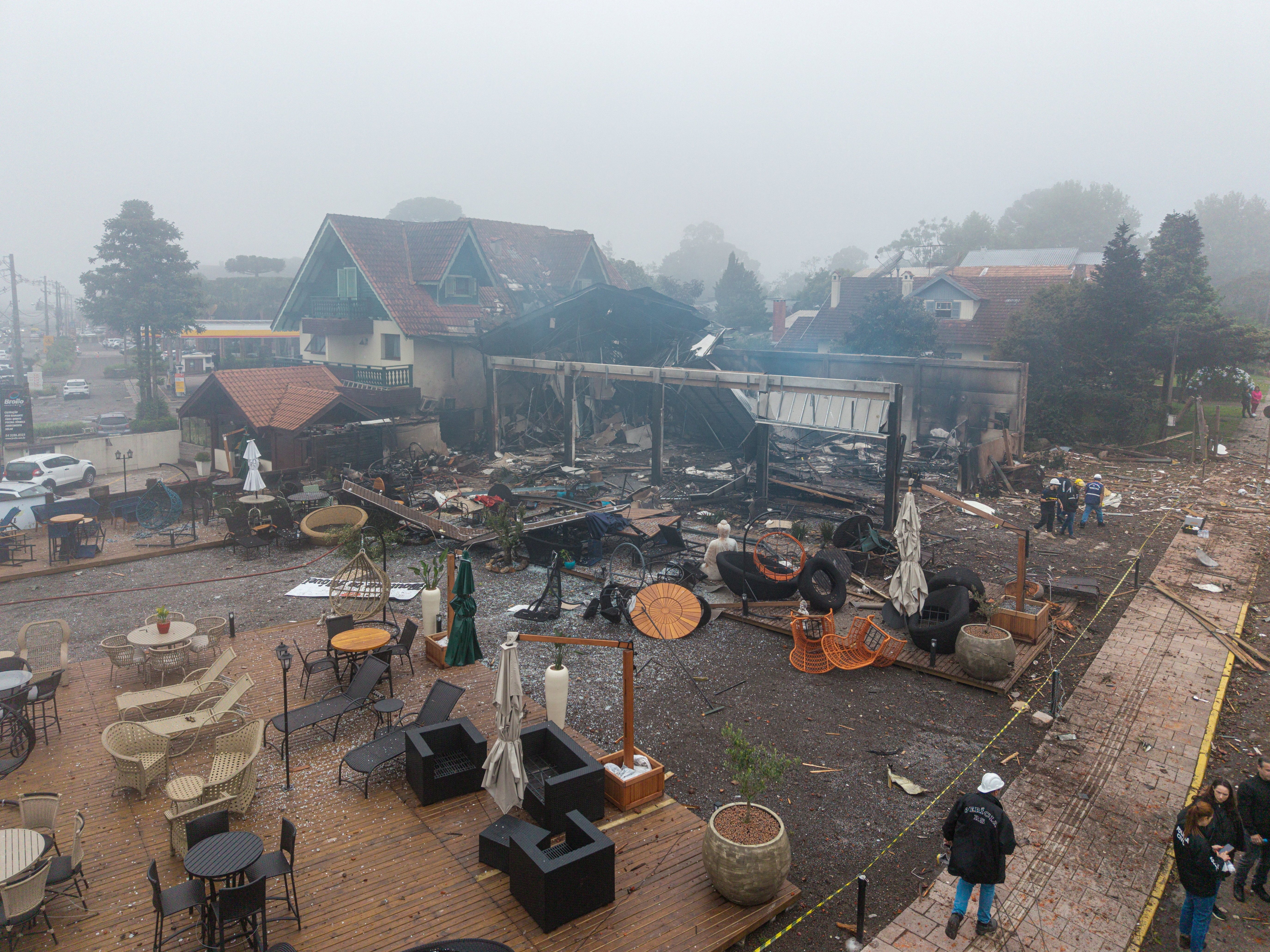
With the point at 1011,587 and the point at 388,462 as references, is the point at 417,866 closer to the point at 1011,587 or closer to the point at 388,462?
the point at 1011,587

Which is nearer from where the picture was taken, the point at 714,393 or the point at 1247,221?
the point at 714,393

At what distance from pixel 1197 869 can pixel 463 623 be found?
319 inches

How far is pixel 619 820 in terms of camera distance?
802 centimetres

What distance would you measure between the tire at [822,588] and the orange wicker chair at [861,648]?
129cm

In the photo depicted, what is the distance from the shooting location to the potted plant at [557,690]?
8.92 metres

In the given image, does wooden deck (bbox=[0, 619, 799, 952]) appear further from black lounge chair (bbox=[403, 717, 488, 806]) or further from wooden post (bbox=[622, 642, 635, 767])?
wooden post (bbox=[622, 642, 635, 767])

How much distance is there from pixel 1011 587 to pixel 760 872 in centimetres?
942

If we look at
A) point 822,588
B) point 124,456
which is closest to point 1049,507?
point 822,588

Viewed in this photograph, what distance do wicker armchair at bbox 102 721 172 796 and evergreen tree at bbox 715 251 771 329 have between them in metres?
64.2

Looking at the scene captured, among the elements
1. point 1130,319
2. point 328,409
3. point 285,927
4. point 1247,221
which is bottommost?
point 285,927

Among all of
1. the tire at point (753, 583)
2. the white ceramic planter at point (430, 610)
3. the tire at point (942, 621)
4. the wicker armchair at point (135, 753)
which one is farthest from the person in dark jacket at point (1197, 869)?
the wicker armchair at point (135, 753)

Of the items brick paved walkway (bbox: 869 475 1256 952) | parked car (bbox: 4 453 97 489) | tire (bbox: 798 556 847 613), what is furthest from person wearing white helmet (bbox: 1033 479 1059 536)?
parked car (bbox: 4 453 97 489)

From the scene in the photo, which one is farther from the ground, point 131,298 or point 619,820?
point 131,298

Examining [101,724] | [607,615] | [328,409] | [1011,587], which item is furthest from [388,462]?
[1011,587]
